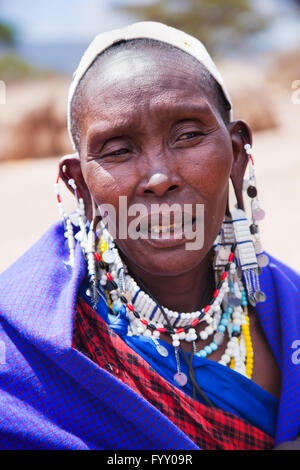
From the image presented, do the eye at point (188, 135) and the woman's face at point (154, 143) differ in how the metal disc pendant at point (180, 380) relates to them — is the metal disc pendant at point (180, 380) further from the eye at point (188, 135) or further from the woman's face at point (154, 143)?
the eye at point (188, 135)

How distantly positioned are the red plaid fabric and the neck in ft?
0.88

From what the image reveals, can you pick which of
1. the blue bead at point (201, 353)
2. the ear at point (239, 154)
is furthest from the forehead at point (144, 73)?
the blue bead at point (201, 353)

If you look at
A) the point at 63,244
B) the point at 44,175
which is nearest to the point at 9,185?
the point at 44,175

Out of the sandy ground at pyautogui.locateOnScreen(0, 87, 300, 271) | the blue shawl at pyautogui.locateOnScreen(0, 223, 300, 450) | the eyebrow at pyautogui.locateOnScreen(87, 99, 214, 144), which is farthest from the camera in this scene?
the sandy ground at pyautogui.locateOnScreen(0, 87, 300, 271)

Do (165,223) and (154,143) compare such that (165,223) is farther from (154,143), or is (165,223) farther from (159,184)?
(154,143)

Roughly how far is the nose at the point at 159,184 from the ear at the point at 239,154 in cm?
46

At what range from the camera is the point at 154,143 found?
1.80m

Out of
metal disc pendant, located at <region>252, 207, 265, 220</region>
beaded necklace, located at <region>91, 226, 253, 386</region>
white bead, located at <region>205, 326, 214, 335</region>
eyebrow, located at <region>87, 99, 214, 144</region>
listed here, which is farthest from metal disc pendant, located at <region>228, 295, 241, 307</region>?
eyebrow, located at <region>87, 99, 214, 144</region>

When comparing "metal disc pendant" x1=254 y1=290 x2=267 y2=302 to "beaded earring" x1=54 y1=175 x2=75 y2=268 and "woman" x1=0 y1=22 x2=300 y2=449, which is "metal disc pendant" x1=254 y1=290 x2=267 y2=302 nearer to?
"woman" x1=0 y1=22 x2=300 y2=449

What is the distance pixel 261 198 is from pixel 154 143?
679 centimetres

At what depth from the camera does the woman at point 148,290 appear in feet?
5.76

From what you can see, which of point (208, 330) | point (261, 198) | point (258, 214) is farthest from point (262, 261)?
point (261, 198)

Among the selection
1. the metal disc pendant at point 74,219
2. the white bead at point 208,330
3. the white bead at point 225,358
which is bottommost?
the white bead at point 225,358

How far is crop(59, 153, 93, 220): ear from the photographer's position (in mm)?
2061
